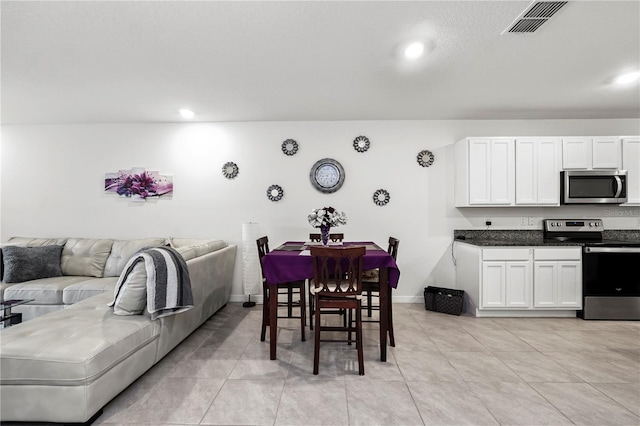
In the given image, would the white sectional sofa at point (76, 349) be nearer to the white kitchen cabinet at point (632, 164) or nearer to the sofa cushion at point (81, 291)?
the sofa cushion at point (81, 291)

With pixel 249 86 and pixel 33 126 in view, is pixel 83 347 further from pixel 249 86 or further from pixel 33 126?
pixel 33 126

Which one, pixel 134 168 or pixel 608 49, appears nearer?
pixel 608 49

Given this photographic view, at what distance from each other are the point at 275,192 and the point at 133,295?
7.88 feet

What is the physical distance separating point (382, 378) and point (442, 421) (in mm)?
549

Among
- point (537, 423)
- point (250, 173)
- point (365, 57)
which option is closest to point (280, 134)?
point (250, 173)

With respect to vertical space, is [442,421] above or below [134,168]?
below

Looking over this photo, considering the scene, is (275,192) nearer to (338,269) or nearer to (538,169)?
(338,269)

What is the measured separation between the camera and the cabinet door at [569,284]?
3619mm

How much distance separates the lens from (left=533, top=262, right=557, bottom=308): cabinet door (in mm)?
3631

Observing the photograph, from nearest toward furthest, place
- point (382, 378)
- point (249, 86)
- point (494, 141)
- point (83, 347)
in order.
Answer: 1. point (83, 347)
2. point (382, 378)
3. point (249, 86)
4. point (494, 141)

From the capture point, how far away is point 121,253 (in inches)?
153

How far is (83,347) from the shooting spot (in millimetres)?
1766

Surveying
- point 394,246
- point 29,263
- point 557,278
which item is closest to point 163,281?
point 394,246

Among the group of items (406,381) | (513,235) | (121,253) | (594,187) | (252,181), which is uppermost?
(252,181)
